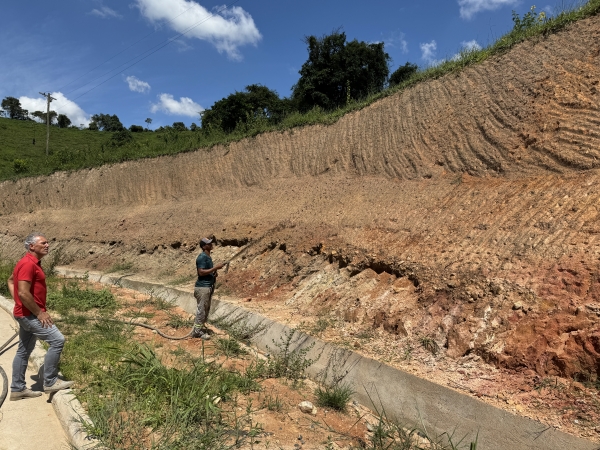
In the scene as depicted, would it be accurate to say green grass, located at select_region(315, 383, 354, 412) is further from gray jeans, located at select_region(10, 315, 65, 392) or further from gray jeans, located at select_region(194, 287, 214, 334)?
gray jeans, located at select_region(10, 315, 65, 392)

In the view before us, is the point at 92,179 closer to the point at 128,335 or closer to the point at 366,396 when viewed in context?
the point at 128,335

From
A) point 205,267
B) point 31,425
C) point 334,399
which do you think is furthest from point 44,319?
point 334,399

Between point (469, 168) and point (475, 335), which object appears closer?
point (475, 335)

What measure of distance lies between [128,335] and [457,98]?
9026 millimetres

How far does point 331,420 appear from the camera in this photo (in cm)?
520

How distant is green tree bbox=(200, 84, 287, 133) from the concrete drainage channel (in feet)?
58.7

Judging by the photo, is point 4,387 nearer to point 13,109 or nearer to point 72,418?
point 72,418

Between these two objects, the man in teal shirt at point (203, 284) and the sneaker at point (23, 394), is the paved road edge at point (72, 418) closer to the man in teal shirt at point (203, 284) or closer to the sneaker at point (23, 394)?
the sneaker at point (23, 394)

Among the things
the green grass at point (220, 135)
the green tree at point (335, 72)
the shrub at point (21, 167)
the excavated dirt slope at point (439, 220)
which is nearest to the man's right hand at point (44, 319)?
the excavated dirt slope at point (439, 220)

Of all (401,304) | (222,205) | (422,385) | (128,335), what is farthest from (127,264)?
(422,385)

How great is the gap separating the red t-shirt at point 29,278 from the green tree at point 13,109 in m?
88.9

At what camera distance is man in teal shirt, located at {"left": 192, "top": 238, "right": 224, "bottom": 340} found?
7.54 m

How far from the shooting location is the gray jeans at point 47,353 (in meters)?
4.98

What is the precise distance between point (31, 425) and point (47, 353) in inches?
30.6
